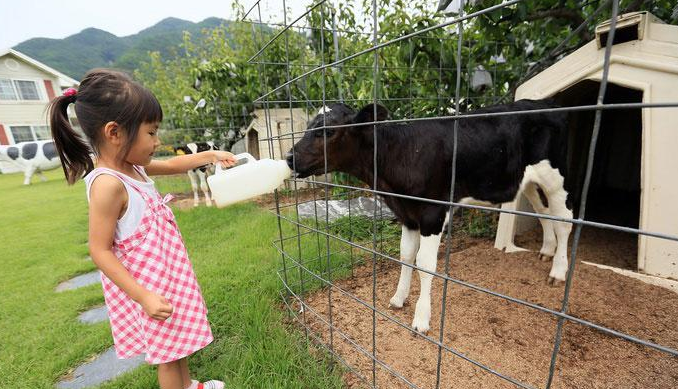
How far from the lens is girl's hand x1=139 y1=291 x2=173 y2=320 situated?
1276 mm

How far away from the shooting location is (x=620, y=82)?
97.1 inches

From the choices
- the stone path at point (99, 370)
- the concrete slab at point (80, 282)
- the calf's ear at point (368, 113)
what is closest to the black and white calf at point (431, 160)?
→ the calf's ear at point (368, 113)

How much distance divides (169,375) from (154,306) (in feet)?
1.70

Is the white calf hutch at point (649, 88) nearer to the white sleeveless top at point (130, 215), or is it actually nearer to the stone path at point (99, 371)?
the white sleeveless top at point (130, 215)

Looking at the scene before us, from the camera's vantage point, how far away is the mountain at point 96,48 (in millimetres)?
42406

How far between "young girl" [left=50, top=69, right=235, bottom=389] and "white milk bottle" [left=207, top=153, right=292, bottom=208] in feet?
0.96

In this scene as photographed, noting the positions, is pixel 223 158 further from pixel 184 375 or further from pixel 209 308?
pixel 209 308

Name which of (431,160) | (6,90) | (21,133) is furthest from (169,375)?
(6,90)

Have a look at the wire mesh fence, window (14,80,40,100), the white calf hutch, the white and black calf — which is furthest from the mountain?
the white calf hutch

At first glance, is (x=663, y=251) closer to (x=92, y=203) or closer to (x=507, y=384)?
(x=507, y=384)

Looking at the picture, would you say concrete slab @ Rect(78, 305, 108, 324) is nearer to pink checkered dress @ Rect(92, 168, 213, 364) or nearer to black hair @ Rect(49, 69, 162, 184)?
pink checkered dress @ Rect(92, 168, 213, 364)

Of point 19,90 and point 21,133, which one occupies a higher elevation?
point 19,90

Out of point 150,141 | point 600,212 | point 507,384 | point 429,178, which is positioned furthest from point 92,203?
point 600,212

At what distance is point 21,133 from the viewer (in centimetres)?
1881
